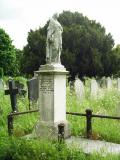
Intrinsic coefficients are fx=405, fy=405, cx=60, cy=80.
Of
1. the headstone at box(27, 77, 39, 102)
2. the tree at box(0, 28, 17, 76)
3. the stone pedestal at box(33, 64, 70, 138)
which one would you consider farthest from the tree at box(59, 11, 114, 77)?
the stone pedestal at box(33, 64, 70, 138)

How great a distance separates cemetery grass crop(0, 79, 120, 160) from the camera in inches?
285

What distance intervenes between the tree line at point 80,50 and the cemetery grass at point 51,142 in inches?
770

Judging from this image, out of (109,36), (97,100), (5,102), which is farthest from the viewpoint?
(109,36)

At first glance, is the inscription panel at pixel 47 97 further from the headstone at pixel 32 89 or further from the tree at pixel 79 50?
the tree at pixel 79 50

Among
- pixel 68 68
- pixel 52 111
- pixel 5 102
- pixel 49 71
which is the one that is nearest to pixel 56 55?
pixel 49 71

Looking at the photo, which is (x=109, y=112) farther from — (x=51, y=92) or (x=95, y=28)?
(x=95, y=28)

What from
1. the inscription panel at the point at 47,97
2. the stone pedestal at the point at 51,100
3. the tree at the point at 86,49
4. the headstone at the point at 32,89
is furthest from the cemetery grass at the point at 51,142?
the tree at the point at 86,49

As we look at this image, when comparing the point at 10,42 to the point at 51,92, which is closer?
the point at 51,92

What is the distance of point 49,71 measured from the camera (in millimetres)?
10438

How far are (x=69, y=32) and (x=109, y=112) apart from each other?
27.4 metres

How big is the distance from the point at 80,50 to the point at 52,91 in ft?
97.1

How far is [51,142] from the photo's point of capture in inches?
321

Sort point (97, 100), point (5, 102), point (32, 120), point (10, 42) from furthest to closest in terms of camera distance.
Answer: point (10, 42) < point (97, 100) < point (5, 102) < point (32, 120)

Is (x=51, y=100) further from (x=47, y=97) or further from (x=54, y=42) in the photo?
(x=54, y=42)
